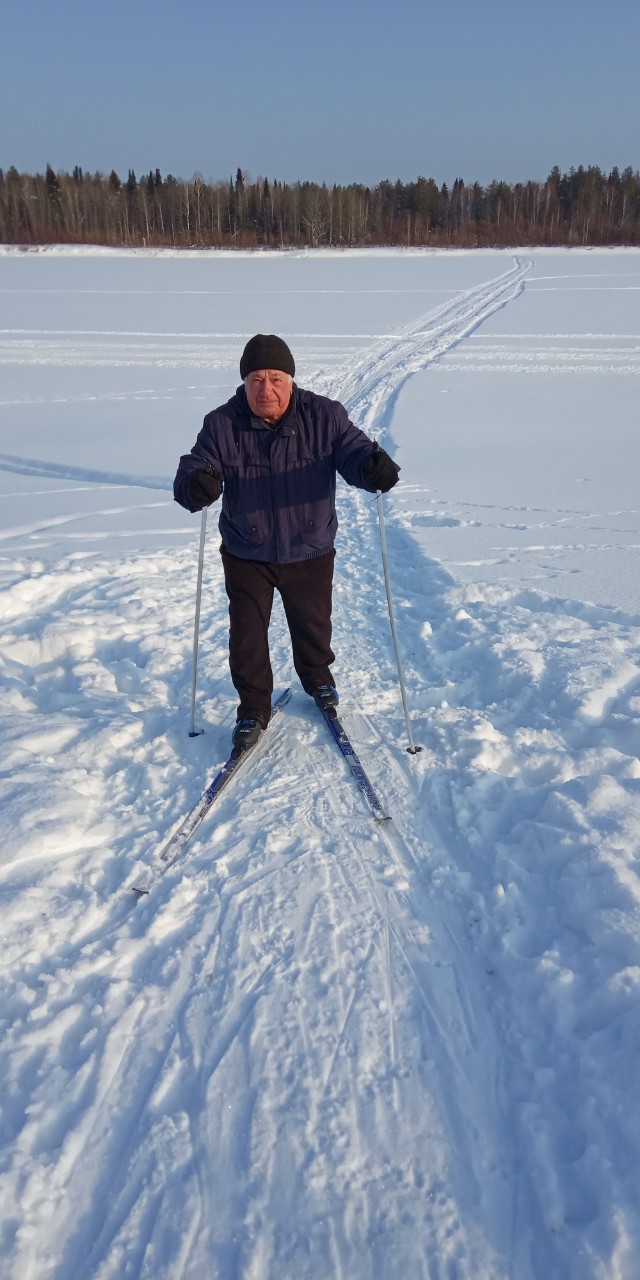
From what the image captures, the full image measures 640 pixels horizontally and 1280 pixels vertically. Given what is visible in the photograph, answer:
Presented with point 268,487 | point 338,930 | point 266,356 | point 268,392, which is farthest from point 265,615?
point 338,930

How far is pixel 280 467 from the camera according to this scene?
10.1ft

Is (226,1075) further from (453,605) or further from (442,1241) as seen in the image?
(453,605)

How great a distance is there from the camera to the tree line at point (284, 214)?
63406 mm

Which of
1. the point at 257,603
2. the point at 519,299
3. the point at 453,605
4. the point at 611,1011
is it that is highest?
the point at 519,299

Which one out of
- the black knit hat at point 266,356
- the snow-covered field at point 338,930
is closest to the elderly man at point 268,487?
the black knit hat at point 266,356

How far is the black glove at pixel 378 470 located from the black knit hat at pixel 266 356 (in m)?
0.44

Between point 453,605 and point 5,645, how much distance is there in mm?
2526

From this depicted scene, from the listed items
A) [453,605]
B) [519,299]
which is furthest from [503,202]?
[453,605]

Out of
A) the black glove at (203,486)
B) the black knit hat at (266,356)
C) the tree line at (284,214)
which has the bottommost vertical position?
the black glove at (203,486)

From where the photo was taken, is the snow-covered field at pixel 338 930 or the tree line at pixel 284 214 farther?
the tree line at pixel 284 214

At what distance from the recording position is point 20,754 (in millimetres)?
3139

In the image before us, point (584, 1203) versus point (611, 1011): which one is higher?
point (611, 1011)

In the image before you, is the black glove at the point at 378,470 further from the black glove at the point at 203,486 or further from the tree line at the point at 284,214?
the tree line at the point at 284,214

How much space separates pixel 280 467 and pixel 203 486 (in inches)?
14.3
